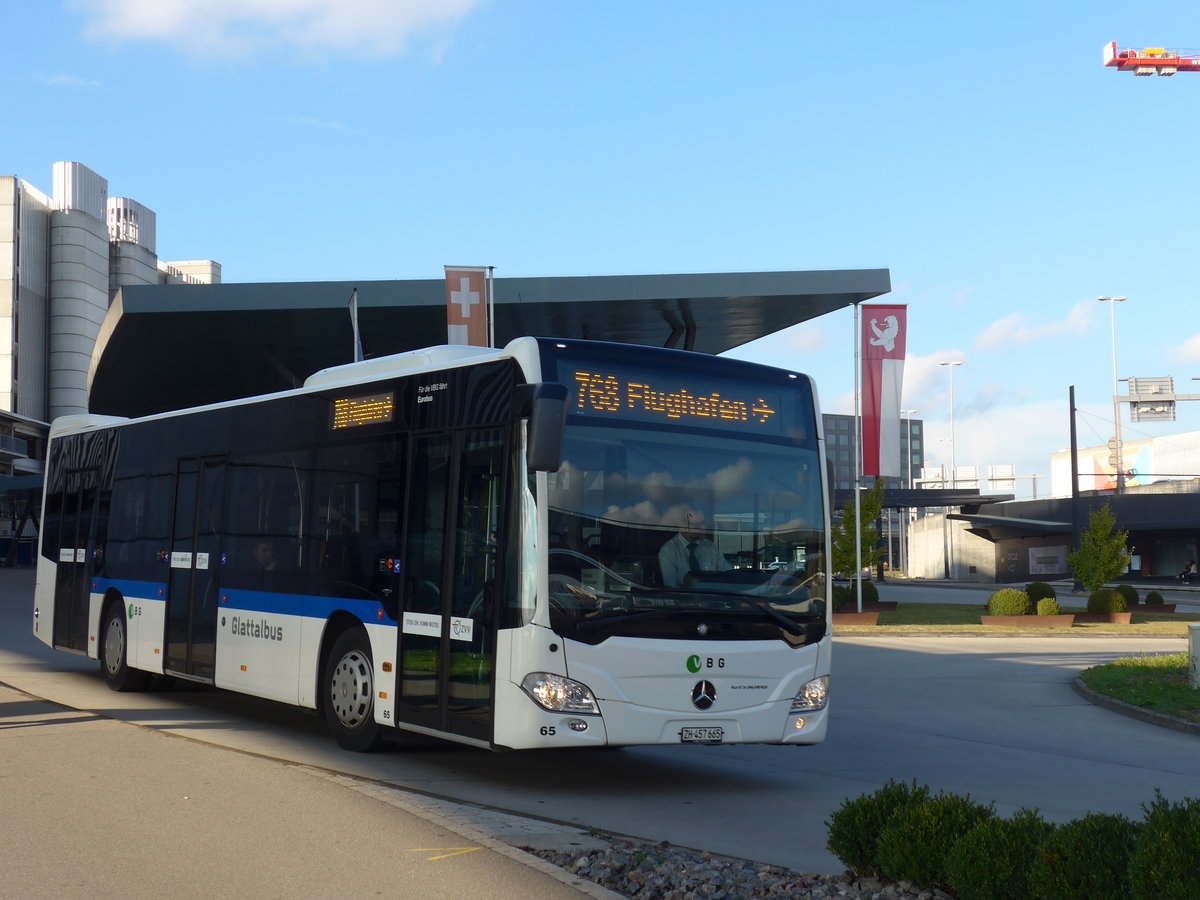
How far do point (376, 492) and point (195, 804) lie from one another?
3.09 meters

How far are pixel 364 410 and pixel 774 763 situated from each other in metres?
4.46

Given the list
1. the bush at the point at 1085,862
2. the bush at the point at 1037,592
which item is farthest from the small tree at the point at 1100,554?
the bush at the point at 1085,862

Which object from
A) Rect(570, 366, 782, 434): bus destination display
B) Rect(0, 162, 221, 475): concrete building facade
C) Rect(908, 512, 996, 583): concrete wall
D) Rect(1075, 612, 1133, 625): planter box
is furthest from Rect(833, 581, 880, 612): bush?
Rect(0, 162, 221, 475): concrete building facade

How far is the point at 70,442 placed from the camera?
16844mm

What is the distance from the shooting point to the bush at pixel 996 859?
210 inches

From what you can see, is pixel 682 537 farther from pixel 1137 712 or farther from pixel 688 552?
pixel 1137 712

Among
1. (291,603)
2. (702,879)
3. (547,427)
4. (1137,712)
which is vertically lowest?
(1137,712)

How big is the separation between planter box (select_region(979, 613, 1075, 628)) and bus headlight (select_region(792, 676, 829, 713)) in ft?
83.1

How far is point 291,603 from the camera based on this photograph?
37.6ft

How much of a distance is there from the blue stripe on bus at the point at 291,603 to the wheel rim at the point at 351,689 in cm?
37

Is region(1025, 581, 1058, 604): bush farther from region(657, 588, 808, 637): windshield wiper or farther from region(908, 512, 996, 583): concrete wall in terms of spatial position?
region(908, 512, 996, 583): concrete wall

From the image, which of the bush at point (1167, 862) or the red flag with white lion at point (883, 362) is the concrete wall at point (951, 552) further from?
the bush at point (1167, 862)

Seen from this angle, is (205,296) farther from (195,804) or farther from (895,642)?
(195,804)

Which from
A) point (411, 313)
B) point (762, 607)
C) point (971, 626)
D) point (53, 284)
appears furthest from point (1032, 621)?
point (53, 284)
